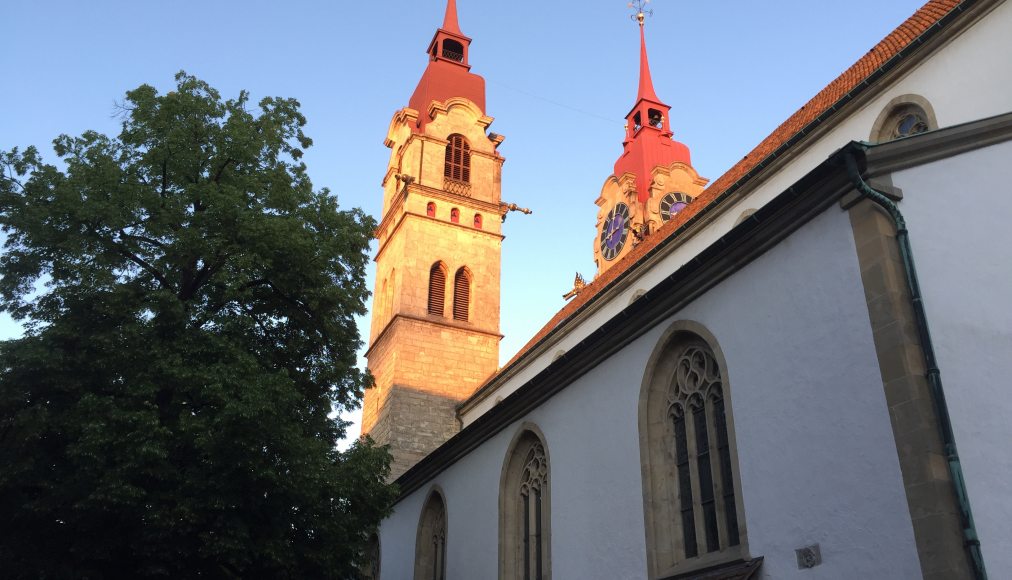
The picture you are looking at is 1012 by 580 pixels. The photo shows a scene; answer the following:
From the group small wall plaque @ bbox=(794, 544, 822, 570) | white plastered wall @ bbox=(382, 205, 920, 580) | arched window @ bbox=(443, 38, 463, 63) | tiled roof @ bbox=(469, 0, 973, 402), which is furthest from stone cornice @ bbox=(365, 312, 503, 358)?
small wall plaque @ bbox=(794, 544, 822, 570)

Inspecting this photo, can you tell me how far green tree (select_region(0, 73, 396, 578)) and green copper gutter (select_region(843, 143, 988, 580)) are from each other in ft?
24.0

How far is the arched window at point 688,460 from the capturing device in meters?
10.2

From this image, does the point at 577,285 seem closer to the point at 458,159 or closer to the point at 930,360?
the point at 458,159

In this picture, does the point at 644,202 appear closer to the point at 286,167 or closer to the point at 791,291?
the point at 286,167

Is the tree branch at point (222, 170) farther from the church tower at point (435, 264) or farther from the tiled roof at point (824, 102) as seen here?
the church tower at point (435, 264)

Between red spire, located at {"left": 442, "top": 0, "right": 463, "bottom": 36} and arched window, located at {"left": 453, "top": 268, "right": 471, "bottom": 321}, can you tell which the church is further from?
red spire, located at {"left": 442, "top": 0, "right": 463, "bottom": 36}

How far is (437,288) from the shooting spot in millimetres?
30250

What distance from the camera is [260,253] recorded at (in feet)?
41.5

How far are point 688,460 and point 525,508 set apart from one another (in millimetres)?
4886

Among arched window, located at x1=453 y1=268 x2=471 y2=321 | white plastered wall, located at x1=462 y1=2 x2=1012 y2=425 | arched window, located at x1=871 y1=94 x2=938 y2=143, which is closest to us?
white plastered wall, located at x1=462 y1=2 x2=1012 y2=425

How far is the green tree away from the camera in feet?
34.9

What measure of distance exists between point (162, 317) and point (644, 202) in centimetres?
2739

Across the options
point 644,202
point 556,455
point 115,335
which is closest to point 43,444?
point 115,335

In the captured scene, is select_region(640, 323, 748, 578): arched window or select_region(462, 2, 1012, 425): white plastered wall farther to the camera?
select_region(462, 2, 1012, 425): white plastered wall
